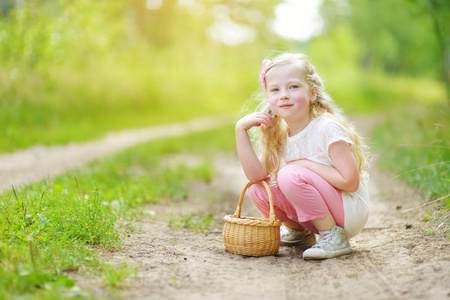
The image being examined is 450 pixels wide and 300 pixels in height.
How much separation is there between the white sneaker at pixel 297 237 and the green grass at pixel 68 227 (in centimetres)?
62

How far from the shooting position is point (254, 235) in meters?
2.81

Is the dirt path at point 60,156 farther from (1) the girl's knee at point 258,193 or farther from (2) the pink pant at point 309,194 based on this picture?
(2) the pink pant at point 309,194

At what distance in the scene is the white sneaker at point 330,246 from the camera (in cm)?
273

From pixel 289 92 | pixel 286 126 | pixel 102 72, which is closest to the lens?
pixel 289 92

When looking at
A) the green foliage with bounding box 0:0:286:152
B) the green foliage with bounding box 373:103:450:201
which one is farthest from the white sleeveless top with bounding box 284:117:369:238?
the green foliage with bounding box 0:0:286:152

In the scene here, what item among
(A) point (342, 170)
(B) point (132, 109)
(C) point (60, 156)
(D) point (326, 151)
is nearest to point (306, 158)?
(D) point (326, 151)

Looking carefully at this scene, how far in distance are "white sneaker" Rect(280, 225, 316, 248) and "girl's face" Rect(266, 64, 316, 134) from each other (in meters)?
0.83

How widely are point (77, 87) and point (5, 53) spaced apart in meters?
1.77

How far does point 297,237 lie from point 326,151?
28.1 inches

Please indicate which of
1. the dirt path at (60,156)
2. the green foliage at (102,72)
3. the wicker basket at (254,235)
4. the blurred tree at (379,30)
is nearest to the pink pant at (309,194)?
the wicker basket at (254,235)

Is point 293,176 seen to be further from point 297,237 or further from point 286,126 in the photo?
point 297,237

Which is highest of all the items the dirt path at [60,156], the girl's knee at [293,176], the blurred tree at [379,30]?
the blurred tree at [379,30]

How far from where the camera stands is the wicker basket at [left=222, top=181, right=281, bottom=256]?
2803 millimetres

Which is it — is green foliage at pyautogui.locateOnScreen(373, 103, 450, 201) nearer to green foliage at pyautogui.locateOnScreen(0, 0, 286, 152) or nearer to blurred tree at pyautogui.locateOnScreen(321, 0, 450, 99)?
green foliage at pyautogui.locateOnScreen(0, 0, 286, 152)
